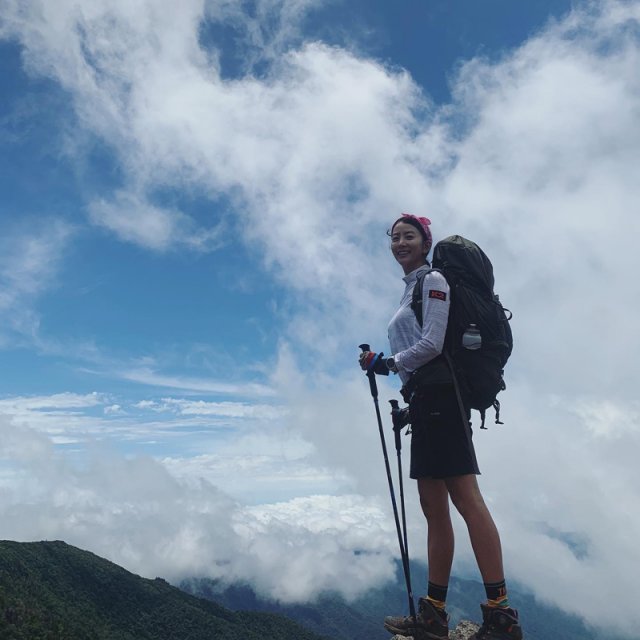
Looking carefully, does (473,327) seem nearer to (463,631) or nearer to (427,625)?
(427,625)

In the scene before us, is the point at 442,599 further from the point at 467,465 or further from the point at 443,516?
the point at 467,465

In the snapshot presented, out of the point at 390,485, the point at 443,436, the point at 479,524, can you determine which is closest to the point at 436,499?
the point at 479,524

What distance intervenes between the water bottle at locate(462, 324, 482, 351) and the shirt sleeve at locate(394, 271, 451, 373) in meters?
0.20

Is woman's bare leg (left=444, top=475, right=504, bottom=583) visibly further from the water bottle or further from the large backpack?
the water bottle

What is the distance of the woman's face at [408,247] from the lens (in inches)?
219

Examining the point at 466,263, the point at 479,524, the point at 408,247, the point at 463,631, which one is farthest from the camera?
the point at 463,631

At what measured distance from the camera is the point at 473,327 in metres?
4.73

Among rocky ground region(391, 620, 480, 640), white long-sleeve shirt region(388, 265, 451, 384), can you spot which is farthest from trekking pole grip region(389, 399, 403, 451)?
rocky ground region(391, 620, 480, 640)

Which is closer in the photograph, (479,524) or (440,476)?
(479,524)

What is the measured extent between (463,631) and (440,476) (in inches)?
169

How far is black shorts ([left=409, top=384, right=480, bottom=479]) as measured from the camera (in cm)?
474

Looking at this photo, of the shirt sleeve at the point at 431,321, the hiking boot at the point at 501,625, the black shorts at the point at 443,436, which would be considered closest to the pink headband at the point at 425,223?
the shirt sleeve at the point at 431,321

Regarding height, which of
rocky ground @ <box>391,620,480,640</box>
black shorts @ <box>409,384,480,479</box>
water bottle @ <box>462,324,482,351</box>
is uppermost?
water bottle @ <box>462,324,482,351</box>

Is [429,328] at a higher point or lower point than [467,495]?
higher
